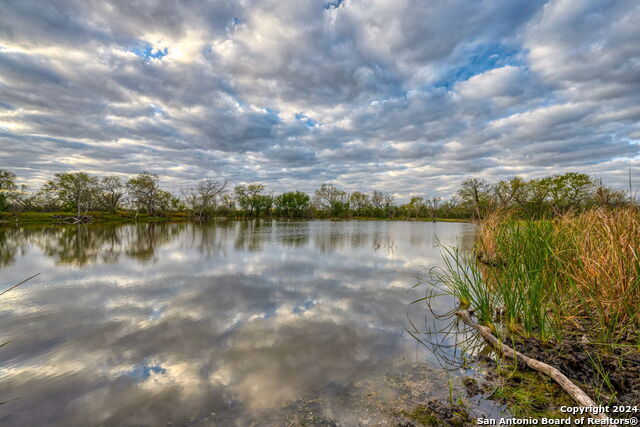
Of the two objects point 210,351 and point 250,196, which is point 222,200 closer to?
point 250,196

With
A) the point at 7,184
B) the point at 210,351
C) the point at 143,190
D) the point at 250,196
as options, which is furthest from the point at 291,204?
the point at 210,351

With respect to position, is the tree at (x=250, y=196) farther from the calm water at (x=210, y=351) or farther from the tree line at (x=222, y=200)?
the calm water at (x=210, y=351)

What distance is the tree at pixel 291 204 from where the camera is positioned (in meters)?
88.1

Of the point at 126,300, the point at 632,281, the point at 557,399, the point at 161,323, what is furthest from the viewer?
the point at 126,300

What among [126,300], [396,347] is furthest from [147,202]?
[396,347]

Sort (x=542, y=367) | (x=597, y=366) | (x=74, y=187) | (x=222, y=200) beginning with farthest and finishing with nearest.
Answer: (x=222, y=200) → (x=74, y=187) → (x=542, y=367) → (x=597, y=366)

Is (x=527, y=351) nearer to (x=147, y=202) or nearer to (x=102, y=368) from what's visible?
(x=102, y=368)

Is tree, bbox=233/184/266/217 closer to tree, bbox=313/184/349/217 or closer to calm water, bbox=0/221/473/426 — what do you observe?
tree, bbox=313/184/349/217

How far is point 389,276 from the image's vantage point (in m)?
9.45

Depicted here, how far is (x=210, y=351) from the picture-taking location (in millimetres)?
4258

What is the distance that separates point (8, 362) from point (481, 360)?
7.12m

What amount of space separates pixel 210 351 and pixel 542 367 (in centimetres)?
459

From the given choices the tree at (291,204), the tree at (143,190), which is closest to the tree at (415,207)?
the tree at (291,204)

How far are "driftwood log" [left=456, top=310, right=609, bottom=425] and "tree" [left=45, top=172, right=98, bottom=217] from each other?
7039 cm
